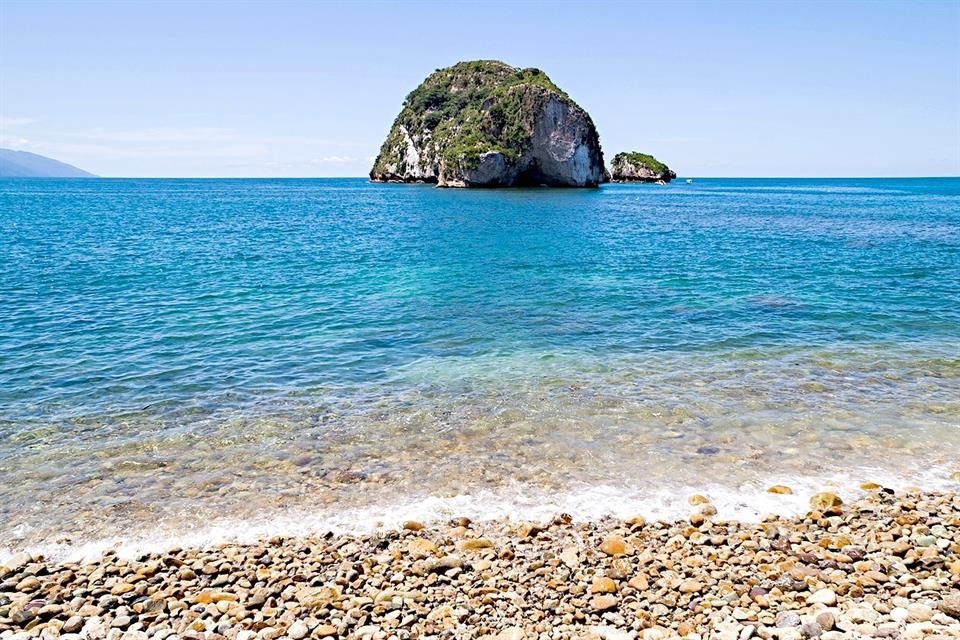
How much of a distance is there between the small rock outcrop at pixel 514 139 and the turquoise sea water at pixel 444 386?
98.0 metres

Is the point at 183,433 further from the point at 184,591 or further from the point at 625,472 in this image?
the point at 625,472

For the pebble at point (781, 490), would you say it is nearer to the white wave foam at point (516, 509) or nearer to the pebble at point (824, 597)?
the white wave foam at point (516, 509)

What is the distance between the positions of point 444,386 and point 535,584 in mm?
8749

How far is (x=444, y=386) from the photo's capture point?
16.7m

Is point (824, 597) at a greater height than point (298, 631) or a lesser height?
greater

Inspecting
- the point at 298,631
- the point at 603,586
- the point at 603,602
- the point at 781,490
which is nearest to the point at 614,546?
the point at 603,586

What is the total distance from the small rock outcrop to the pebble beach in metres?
125

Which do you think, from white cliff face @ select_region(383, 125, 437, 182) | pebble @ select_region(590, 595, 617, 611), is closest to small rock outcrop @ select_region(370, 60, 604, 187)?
white cliff face @ select_region(383, 125, 437, 182)

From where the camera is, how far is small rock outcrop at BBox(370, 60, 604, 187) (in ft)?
430

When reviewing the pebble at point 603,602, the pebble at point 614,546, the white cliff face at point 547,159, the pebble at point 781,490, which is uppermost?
the white cliff face at point 547,159


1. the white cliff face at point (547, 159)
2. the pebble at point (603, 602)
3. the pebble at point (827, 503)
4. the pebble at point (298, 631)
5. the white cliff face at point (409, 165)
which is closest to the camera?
the pebble at point (298, 631)

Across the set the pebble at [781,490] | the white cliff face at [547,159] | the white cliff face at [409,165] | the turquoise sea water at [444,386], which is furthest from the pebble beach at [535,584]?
the white cliff face at [409,165]

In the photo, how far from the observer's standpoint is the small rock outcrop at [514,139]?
430 ft

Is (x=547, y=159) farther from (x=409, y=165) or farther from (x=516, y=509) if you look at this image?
(x=516, y=509)
